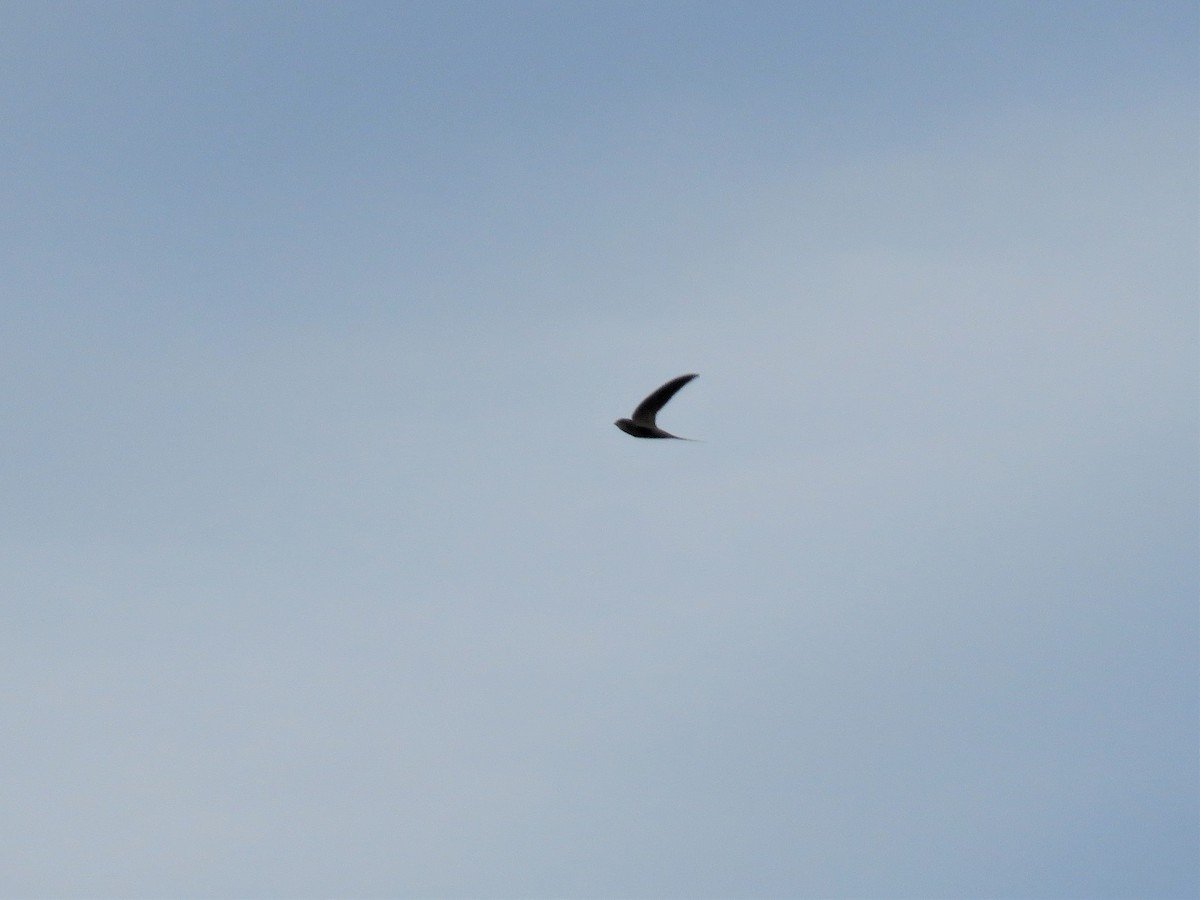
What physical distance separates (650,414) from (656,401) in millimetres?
811

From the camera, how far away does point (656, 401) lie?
220 feet

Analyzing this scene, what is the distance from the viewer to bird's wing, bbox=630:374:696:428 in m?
66.2

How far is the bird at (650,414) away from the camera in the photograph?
218 ft

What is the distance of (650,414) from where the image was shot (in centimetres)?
6769

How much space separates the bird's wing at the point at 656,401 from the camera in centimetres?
6619

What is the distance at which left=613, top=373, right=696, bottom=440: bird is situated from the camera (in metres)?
66.4

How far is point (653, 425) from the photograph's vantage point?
2680 inches
